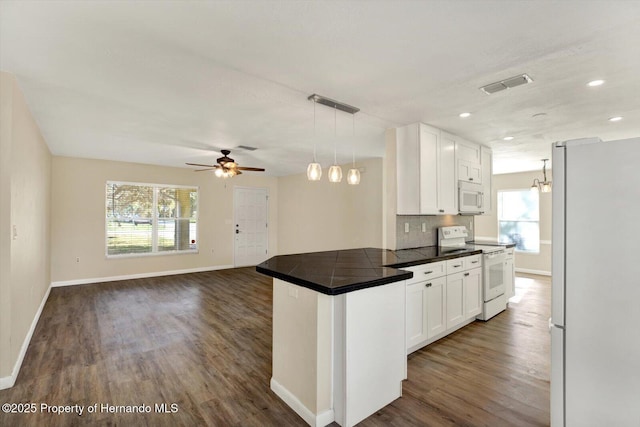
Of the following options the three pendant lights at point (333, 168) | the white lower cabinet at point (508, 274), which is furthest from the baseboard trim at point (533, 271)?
the three pendant lights at point (333, 168)

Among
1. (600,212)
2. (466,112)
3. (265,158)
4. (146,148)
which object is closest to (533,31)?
(600,212)

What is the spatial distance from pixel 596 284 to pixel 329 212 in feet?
18.5

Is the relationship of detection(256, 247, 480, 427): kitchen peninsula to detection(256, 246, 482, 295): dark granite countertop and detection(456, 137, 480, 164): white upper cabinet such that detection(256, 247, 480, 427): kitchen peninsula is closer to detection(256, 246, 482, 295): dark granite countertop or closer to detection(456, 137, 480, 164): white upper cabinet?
detection(256, 246, 482, 295): dark granite countertop

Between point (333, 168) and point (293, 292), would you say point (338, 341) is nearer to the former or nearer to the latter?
point (293, 292)

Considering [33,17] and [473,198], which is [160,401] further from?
[473,198]

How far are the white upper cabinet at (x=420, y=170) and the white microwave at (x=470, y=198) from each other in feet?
1.40

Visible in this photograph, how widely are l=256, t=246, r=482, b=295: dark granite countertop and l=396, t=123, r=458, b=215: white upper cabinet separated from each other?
0.75 metres

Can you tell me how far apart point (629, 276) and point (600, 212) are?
313mm

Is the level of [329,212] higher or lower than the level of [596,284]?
higher

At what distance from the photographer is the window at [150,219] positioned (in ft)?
21.1

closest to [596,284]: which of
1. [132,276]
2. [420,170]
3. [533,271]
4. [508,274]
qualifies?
[420,170]

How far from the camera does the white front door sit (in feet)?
26.3

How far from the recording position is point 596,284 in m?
1.48

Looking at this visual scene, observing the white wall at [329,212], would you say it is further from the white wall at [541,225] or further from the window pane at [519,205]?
the window pane at [519,205]
